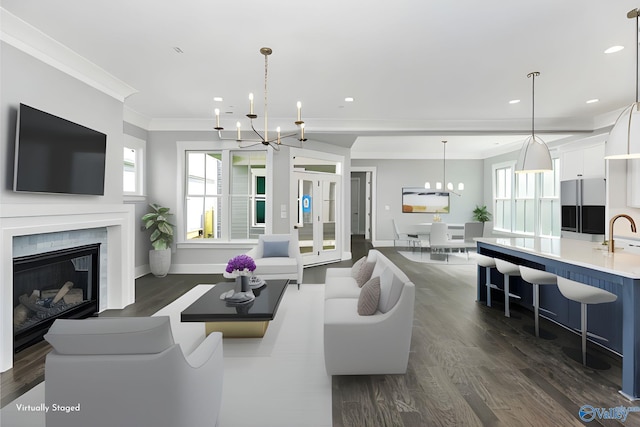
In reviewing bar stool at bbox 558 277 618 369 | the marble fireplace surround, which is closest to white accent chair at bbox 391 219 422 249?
bar stool at bbox 558 277 618 369

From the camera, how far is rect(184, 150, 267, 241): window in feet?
20.0

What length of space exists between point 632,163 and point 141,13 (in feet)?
22.4

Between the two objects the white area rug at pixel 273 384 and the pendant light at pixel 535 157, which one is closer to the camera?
the white area rug at pixel 273 384

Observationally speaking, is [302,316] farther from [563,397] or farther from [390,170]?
[390,170]

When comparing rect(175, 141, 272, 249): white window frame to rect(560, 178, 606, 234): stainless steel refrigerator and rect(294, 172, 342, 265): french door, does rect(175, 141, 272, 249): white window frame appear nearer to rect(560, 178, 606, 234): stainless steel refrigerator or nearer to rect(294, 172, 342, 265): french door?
rect(294, 172, 342, 265): french door

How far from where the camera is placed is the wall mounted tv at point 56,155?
Answer: 272cm

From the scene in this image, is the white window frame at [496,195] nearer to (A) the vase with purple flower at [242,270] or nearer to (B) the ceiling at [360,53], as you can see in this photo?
(B) the ceiling at [360,53]

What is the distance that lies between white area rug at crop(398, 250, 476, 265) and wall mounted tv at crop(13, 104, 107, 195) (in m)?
6.30

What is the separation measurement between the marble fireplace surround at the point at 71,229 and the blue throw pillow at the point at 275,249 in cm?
191

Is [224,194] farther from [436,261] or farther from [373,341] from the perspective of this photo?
[436,261]

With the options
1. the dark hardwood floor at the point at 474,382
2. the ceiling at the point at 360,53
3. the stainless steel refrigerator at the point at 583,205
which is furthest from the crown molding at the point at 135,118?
the stainless steel refrigerator at the point at 583,205

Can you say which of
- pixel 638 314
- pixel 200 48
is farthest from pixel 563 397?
pixel 200 48

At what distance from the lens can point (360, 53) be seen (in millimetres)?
3270

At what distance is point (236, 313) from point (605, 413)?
8.77 ft
